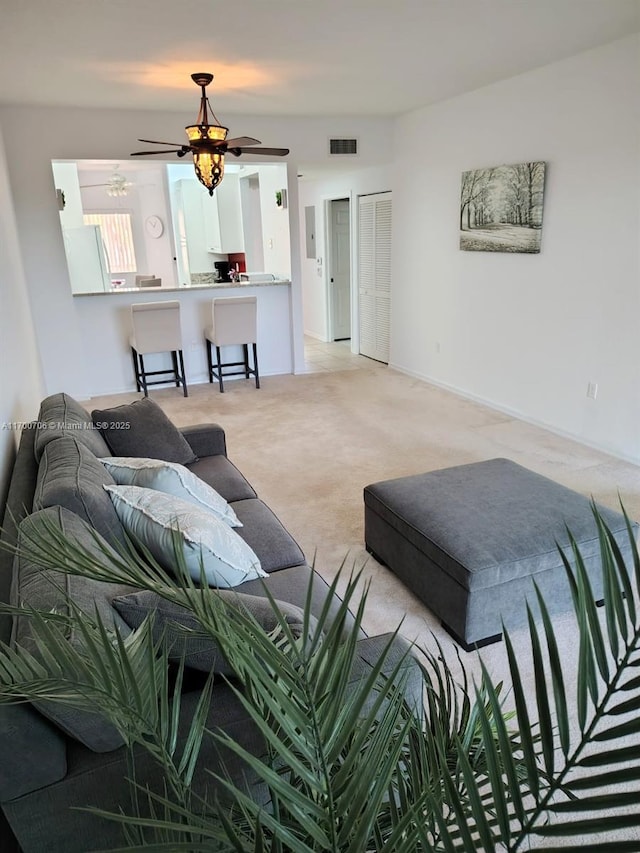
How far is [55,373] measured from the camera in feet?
18.9

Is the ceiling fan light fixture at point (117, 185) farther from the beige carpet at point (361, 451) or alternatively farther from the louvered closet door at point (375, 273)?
the beige carpet at point (361, 451)

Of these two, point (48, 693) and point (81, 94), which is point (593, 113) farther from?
point (48, 693)

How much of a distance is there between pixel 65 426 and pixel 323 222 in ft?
21.4

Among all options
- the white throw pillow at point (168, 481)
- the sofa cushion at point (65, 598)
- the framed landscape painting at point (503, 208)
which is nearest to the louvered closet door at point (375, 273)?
the framed landscape painting at point (503, 208)

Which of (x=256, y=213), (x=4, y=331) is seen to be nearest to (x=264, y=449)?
(x=4, y=331)

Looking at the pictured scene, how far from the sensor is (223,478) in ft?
9.07

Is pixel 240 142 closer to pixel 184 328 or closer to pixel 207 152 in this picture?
pixel 207 152

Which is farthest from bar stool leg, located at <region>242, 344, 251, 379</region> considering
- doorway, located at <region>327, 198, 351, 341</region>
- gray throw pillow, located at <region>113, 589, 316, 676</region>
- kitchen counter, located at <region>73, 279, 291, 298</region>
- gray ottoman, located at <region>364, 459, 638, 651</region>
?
gray throw pillow, located at <region>113, 589, 316, 676</region>

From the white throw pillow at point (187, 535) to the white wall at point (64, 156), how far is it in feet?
14.4

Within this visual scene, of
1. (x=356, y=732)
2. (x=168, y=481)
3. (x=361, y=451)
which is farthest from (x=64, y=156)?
(x=356, y=732)

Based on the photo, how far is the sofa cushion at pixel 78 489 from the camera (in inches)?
64.0

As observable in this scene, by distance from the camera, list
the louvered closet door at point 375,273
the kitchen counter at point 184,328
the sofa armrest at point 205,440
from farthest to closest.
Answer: the louvered closet door at point 375,273 < the kitchen counter at point 184,328 < the sofa armrest at point 205,440

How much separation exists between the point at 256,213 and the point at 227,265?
1250 mm

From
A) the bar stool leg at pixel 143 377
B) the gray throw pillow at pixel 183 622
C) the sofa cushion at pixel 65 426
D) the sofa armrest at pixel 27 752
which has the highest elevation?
the sofa cushion at pixel 65 426
